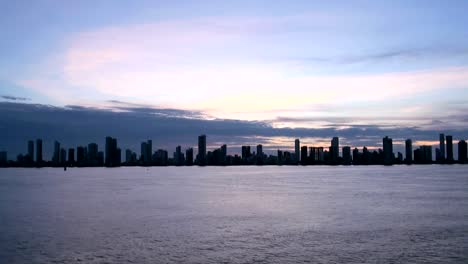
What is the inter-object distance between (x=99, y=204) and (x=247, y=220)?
1004 inches

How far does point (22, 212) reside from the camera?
55.1 meters

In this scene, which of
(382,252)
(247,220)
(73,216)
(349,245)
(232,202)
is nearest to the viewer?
(382,252)

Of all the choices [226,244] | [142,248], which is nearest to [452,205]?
[226,244]

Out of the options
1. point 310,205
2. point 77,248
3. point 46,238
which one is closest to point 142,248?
point 77,248

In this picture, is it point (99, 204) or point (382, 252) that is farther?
point (99, 204)

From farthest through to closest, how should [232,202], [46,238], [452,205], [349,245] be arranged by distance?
[232,202] → [452,205] → [46,238] → [349,245]

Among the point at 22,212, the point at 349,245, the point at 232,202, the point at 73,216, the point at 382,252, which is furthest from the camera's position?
the point at 232,202

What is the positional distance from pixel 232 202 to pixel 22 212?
2655 centimetres

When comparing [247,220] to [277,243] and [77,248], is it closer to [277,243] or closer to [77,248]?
[277,243]

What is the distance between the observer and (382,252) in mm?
31469

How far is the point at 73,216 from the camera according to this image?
50812mm

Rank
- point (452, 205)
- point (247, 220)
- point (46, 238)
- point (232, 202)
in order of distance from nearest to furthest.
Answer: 1. point (46, 238)
2. point (247, 220)
3. point (452, 205)
4. point (232, 202)

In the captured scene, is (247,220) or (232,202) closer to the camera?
(247,220)

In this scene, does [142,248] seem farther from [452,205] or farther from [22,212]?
[452,205]
